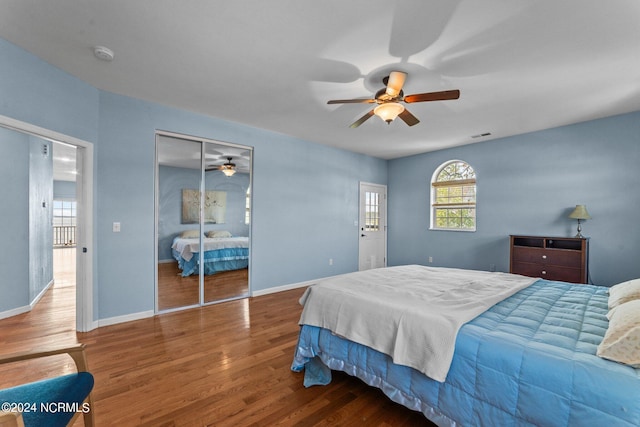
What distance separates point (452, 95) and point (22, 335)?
189 inches

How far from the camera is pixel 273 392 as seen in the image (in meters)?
1.92

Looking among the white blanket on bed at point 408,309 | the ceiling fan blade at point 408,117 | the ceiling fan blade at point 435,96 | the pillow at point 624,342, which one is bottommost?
the white blanket on bed at point 408,309

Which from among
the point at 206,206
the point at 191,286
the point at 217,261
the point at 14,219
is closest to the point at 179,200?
the point at 206,206

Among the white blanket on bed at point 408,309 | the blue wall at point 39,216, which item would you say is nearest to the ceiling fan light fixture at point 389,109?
the white blanket on bed at point 408,309

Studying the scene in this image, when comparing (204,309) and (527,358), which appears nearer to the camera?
(527,358)

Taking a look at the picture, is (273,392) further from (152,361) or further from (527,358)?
(527,358)

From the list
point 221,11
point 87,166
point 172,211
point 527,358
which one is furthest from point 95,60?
point 527,358

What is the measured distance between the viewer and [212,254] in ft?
13.1

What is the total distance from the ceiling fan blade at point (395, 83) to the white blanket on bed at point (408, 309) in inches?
67.0

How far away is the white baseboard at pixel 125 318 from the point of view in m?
3.03

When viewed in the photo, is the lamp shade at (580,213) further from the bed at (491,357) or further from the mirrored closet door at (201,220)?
the mirrored closet door at (201,220)

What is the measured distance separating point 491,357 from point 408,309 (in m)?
0.47

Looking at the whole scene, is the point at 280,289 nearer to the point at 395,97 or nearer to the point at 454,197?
the point at 395,97

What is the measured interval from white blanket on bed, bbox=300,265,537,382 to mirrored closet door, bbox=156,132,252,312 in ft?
7.32
